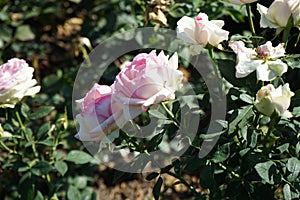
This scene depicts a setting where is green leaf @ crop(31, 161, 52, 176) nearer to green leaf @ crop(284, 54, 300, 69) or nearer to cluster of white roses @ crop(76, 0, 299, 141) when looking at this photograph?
cluster of white roses @ crop(76, 0, 299, 141)

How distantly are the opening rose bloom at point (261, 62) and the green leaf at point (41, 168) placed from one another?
83 cm

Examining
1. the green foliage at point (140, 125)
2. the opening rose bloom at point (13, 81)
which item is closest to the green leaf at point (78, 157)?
the green foliage at point (140, 125)

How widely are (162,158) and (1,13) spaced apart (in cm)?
127

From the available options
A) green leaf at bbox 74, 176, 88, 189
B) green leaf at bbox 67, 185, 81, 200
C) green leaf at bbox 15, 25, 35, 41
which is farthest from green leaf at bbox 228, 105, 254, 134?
green leaf at bbox 15, 25, 35, 41

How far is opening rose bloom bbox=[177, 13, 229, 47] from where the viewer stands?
47.2 inches

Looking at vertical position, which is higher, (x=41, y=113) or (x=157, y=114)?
(x=157, y=114)

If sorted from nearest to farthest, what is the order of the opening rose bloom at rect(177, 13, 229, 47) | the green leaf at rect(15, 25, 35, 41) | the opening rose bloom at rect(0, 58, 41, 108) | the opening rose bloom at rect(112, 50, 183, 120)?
1. the opening rose bloom at rect(112, 50, 183, 120)
2. the opening rose bloom at rect(177, 13, 229, 47)
3. the opening rose bloom at rect(0, 58, 41, 108)
4. the green leaf at rect(15, 25, 35, 41)

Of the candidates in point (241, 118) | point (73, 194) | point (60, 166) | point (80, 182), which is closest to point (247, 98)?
point (241, 118)

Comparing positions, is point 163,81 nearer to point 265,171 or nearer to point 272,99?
point 272,99

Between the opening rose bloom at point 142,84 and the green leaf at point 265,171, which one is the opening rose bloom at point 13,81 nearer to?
the opening rose bloom at point 142,84

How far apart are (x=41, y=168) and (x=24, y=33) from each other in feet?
3.66

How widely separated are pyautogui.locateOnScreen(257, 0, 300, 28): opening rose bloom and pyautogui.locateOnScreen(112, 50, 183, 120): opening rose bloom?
9.8 inches

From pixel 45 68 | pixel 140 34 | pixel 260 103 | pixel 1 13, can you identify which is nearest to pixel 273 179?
pixel 260 103

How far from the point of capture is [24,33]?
2.74 metres
